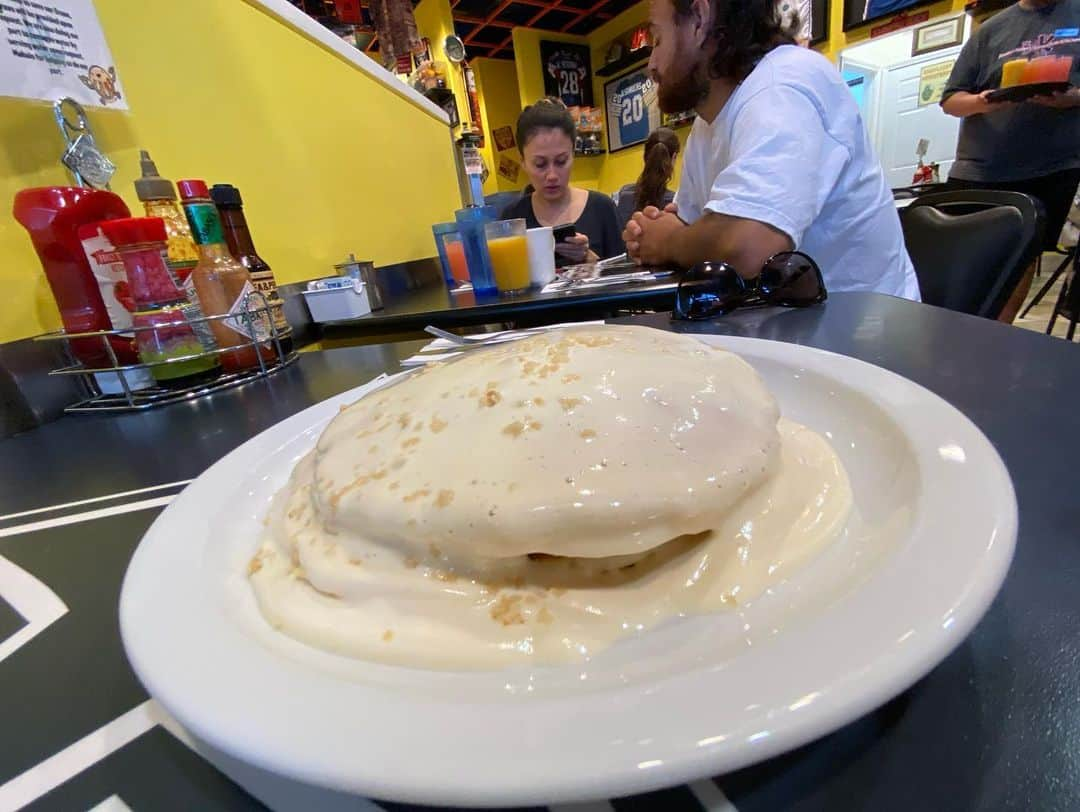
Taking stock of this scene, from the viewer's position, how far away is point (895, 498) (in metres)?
0.34

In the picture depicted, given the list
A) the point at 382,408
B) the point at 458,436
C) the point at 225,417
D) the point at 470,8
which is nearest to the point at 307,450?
the point at 382,408

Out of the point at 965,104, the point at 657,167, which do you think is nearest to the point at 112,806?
the point at 657,167

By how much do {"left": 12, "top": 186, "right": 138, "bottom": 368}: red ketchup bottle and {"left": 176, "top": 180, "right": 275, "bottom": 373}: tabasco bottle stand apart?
0.52 ft

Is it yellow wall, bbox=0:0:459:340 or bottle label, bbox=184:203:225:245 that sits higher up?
yellow wall, bbox=0:0:459:340

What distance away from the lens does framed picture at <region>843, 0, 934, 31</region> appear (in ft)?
13.0

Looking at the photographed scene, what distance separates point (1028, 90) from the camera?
2.21m

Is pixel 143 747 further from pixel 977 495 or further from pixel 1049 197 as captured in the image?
pixel 1049 197

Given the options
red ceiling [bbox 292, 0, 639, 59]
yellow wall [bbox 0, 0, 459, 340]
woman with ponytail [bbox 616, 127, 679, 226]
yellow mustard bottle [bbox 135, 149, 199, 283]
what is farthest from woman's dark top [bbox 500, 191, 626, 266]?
red ceiling [bbox 292, 0, 639, 59]

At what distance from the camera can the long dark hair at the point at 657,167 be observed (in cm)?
320

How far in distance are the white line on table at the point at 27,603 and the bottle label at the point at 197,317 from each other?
0.64 meters

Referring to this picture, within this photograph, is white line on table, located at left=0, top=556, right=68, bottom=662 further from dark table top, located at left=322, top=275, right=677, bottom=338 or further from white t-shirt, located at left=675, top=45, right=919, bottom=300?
white t-shirt, located at left=675, top=45, right=919, bottom=300

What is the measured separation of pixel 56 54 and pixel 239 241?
1.54 ft

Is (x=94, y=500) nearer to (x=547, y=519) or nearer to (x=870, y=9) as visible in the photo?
(x=547, y=519)

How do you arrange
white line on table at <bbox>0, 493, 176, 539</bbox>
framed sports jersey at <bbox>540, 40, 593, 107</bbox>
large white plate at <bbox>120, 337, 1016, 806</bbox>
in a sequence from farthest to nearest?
framed sports jersey at <bbox>540, 40, 593, 107</bbox> → white line on table at <bbox>0, 493, 176, 539</bbox> → large white plate at <bbox>120, 337, 1016, 806</bbox>
